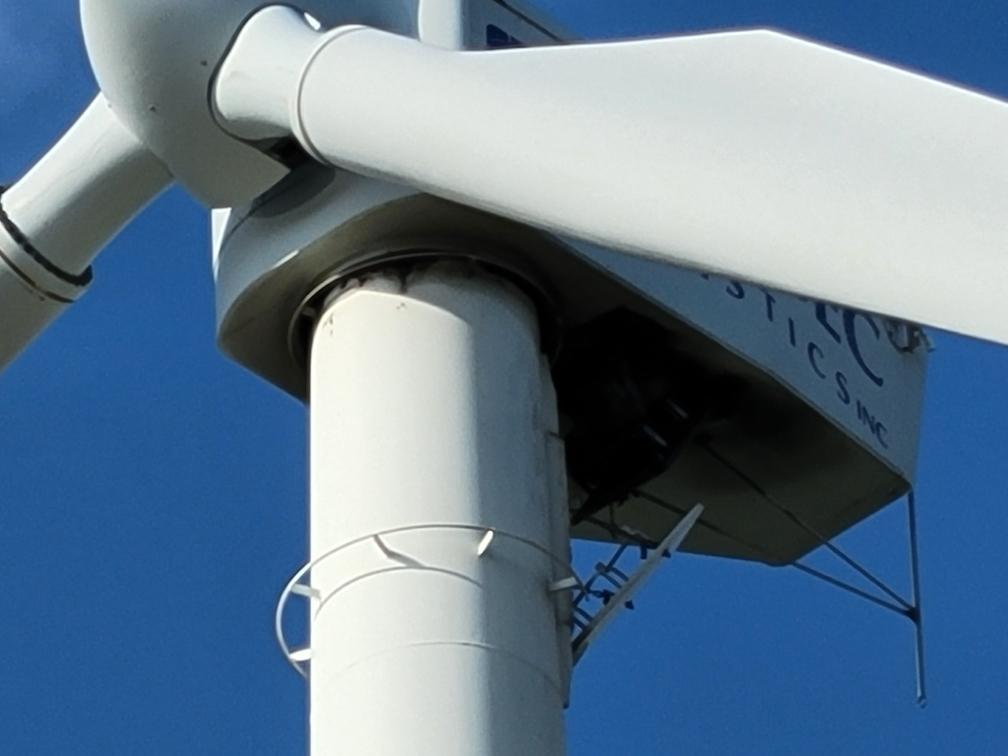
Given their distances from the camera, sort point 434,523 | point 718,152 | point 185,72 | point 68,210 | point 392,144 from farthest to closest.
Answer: point 68,210 < point 185,72 < point 434,523 < point 392,144 < point 718,152

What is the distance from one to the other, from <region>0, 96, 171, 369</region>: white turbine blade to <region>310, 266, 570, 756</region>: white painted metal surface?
1.03m

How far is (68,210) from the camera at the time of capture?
12.9 metres

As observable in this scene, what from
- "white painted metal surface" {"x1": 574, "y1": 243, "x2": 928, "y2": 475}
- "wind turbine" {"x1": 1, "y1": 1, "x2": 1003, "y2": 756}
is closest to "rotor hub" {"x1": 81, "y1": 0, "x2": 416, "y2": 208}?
"wind turbine" {"x1": 1, "y1": 1, "x2": 1003, "y2": 756}

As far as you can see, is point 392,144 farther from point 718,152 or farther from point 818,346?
point 818,346

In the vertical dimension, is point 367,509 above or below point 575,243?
below

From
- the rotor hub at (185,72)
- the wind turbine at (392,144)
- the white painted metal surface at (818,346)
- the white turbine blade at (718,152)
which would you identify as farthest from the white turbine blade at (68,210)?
the white painted metal surface at (818,346)

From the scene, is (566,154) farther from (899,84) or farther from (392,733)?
(392,733)

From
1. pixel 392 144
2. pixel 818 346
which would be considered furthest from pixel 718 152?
pixel 818 346

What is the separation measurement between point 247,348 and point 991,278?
17.8 ft

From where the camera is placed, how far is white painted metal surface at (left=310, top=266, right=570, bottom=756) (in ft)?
36.8

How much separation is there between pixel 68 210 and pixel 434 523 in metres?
2.35

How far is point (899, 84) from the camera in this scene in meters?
9.04

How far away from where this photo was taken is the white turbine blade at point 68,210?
1273cm

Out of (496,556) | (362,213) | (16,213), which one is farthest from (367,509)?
(16,213)
